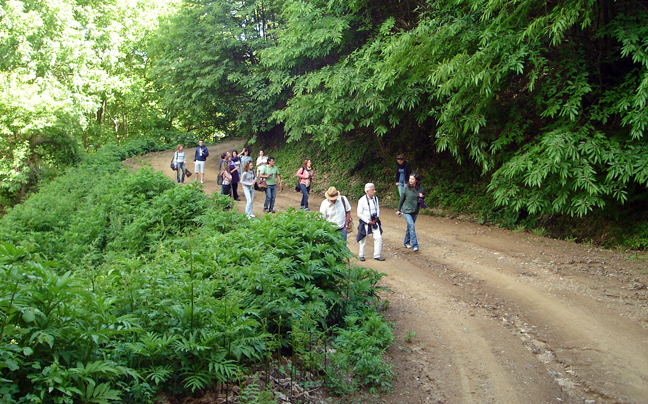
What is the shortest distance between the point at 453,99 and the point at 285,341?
329 inches

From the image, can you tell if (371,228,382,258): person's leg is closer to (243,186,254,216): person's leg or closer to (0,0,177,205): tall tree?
(243,186,254,216): person's leg

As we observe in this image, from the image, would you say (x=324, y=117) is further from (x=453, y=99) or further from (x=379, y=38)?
(x=453, y=99)

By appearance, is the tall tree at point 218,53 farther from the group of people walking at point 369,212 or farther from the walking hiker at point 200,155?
the group of people walking at point 369,212

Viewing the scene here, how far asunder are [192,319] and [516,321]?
554cm

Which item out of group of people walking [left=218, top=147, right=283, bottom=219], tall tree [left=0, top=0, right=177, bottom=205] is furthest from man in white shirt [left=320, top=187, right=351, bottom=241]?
tall tree [left=0, top=0, right=177, bottom=205]

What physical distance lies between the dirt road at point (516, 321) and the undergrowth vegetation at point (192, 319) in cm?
83

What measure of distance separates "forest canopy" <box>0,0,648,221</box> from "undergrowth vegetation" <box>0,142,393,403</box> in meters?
5.80

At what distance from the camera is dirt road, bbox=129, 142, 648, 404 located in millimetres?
6137

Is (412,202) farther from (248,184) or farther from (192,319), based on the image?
(192,319)

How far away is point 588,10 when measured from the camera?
31.0 feet

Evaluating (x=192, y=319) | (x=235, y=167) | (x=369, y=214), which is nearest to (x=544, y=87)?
(x=369, y=214)

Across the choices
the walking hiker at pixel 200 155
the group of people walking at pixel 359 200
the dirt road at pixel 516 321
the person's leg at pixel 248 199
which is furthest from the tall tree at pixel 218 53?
the dirt road at pixel 516 321

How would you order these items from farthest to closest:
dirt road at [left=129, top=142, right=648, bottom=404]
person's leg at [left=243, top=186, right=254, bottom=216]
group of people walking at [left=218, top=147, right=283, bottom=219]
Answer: group of people walking at [left=218, top=147, right=283, bottom=219] → person's leg at [left=243, top=186, right=254, bottom=216] → dirt road at [left=129, top=142, right=648, bottom=404]

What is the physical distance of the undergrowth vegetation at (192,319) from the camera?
3.86 m
